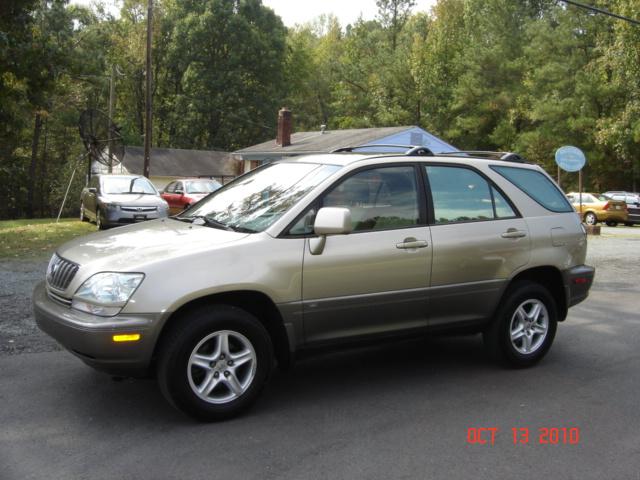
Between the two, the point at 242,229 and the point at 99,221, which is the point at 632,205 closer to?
the point at 99,221

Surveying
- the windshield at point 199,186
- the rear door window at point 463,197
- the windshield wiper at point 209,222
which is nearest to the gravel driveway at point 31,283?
the windshield wiper at point 209,222

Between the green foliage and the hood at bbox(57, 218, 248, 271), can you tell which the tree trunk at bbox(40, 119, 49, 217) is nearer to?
the green foliage

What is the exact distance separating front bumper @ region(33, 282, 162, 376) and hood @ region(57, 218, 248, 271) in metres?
0.33

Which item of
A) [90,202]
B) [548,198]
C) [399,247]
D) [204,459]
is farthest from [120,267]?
[90,202]

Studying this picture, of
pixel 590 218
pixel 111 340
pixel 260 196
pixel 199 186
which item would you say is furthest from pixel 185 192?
pixel 111 340

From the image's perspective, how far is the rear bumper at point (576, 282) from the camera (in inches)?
235

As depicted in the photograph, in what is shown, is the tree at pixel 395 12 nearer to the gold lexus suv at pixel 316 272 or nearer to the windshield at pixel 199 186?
the windshield at pixel 199 186

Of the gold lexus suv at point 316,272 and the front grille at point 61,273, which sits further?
the front grille at point 61,273

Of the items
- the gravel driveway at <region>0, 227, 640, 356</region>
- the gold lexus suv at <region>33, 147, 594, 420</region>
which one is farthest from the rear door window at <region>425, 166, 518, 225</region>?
the gravel driveway at <region>0, 227, 640, 356</region>

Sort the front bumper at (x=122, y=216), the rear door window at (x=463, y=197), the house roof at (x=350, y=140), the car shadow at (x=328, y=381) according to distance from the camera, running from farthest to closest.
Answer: the house roof at (x=350, y=140)
the front bumper at (x=122, y=216)
the rear door window at (x=463, y=197)
the car shadow at (x=328, y=381)

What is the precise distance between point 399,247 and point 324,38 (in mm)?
76783

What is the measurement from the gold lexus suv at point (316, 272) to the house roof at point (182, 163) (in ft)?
146

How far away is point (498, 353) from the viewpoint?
5.65 metres

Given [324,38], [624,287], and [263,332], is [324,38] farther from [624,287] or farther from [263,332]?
[263,332]
